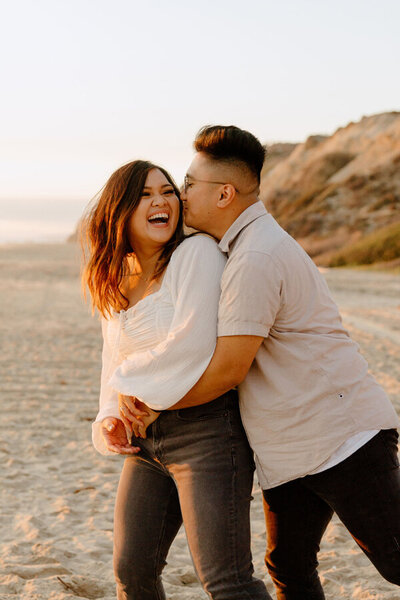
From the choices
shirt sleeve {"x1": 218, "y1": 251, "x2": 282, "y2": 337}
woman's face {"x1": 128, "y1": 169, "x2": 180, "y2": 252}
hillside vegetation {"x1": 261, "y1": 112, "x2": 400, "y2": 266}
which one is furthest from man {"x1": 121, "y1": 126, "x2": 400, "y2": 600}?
hillside vegetation {"x1": 261, "y1": 112, "x2": 400, "y2": 266}

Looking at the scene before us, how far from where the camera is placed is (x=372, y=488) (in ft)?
7.76

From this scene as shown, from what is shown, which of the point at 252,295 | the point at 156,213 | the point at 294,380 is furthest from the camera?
the point at 156,213

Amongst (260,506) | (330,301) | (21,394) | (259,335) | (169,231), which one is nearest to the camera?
(259,335)

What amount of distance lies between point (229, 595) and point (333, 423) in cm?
66

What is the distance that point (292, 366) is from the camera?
241 centimetres

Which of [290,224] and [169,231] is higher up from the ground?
[169,231]

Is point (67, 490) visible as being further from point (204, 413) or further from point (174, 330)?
point (174, 330)

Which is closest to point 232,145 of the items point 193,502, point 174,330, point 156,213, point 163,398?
point 156,213

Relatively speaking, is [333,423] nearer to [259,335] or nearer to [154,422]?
[259,335]

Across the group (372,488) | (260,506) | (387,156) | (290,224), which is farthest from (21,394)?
(387,156)

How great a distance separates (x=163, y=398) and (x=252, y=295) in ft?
1.63

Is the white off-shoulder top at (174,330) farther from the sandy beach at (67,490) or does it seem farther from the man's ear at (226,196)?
the sandy beach at (67,490)

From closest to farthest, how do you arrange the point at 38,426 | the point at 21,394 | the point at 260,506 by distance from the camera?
the point at 260,506, the point at 38,426, the point at 21,394

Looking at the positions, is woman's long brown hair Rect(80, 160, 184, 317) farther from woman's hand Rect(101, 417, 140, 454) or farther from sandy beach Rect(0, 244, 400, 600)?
sandy beach Rect(0, 244, 400, 600)
